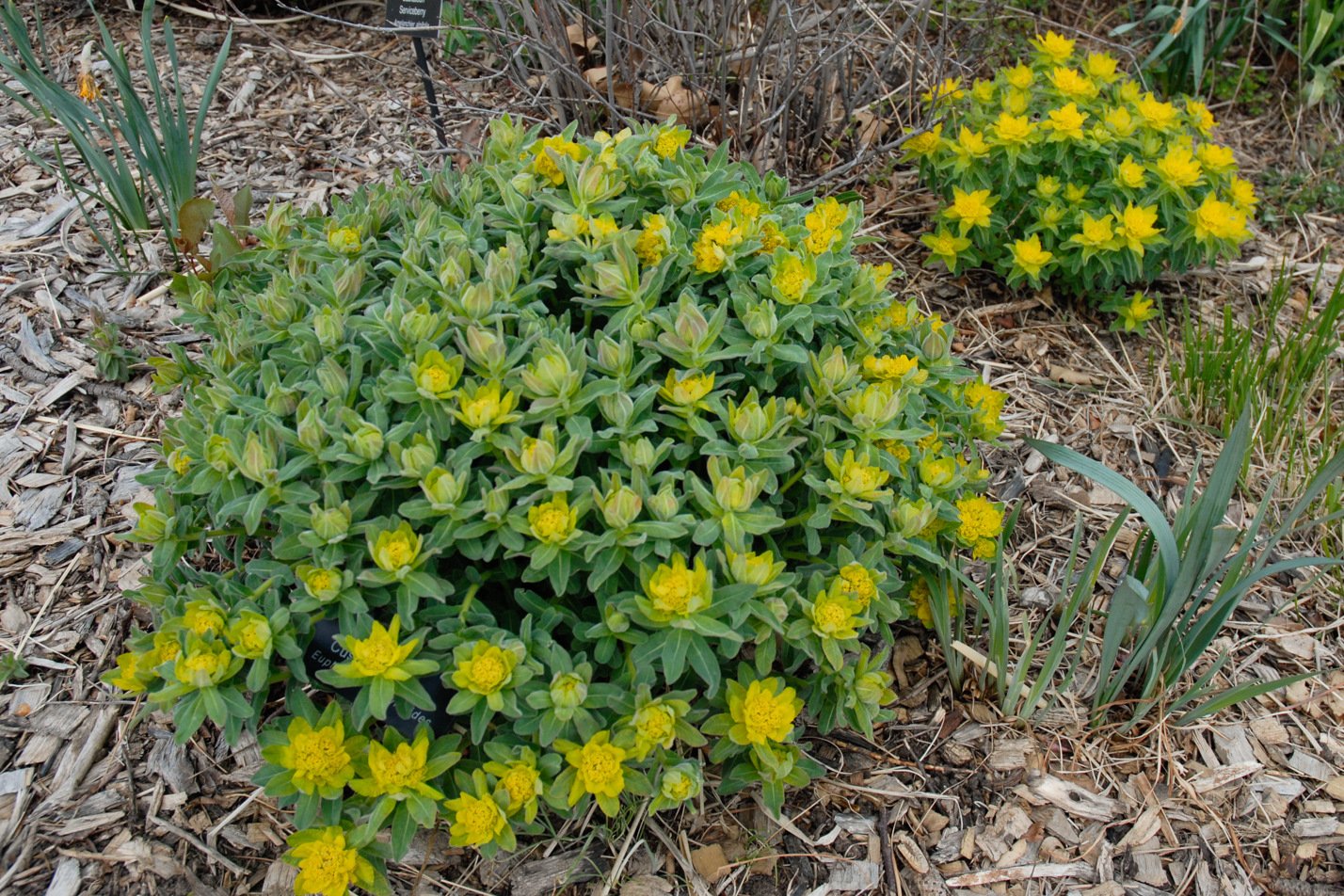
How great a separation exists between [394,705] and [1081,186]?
2.32 metres

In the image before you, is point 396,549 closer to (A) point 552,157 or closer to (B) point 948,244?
(A) point 552,157

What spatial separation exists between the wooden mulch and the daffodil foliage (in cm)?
43

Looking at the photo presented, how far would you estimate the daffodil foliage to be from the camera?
2807 millimetres

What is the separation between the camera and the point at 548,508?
1552 mm

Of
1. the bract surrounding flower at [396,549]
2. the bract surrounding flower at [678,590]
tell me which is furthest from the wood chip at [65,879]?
the bract surrounding flower at [678,590]

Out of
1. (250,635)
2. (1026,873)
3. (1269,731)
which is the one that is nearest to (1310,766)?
(1269,731)

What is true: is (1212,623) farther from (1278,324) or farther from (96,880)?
(96,880)

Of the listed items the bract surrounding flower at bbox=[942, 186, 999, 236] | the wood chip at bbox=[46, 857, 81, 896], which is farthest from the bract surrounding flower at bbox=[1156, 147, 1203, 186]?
the wood chip at bbox=[46, 857, 81, 896]

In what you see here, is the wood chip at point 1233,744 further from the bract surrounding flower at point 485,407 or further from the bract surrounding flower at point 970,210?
the bract surrounding flower at point 485,407

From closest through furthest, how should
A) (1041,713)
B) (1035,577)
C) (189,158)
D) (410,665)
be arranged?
(410,665) → (1041,713) → (1035,577) → (189,158)

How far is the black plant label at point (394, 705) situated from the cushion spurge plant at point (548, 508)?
1 centimetres

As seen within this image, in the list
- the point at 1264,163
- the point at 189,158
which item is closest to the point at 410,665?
the point at 189,158

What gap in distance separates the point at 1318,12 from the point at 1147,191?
166 cm

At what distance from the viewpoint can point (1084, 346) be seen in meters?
3.04
